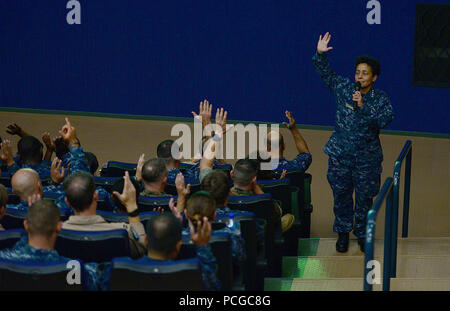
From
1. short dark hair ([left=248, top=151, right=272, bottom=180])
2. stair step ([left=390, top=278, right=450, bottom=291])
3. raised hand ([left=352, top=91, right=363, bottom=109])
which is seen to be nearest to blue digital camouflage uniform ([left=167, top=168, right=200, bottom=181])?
short dark hair ([left=248, top=151, right=272, bottom=180])

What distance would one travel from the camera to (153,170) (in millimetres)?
4844

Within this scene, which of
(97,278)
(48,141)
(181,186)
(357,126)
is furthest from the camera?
(48,141)

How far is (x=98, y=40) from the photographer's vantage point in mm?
10453

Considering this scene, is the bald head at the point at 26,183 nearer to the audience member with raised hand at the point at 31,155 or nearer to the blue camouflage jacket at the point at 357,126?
the audience member with raised hand at the point at 31,155

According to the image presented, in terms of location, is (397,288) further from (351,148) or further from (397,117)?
(397,117)

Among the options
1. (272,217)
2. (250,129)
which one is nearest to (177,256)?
(272,217)

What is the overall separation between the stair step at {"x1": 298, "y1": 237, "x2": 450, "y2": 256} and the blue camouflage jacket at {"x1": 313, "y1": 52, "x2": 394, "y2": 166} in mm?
696

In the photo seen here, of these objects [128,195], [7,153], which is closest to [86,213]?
[128,195]

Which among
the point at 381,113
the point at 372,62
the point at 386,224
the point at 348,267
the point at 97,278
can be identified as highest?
the point at 372,62

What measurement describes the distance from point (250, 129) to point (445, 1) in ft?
9.55

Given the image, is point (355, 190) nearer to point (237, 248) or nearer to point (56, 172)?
point (237, 248)

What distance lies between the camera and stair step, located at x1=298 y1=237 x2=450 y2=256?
19.4ft

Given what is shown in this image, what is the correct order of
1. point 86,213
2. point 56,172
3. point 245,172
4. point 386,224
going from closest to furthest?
point 86,213 < point 386,224 < point 245,172 < point 56,172

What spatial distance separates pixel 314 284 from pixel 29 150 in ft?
7.60
